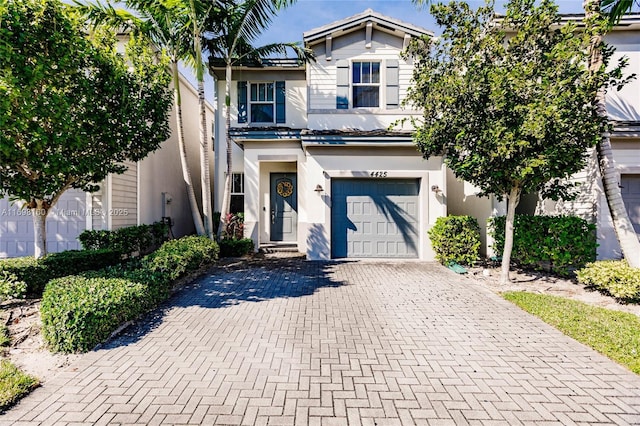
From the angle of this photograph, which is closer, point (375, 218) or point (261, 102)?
point (375, 218)

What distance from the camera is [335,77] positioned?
1020cm

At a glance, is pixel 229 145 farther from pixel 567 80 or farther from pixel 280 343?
pixel 567 80

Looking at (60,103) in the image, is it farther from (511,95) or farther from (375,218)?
(511,95)

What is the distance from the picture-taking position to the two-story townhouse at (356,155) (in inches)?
376

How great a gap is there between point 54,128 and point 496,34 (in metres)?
8.91

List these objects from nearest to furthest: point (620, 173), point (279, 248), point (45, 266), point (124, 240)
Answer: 1. point (45, 266)
2. point (620, 173)
3. point (124, 240)
4. point (279, 248)

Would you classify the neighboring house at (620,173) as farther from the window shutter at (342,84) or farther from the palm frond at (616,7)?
the window shutter at (342,84)

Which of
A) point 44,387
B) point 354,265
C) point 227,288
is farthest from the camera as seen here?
point 354,265

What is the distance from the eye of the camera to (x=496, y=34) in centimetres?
632

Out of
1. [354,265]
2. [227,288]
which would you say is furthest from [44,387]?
[354,265]

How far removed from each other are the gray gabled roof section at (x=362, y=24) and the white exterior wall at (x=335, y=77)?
302mm

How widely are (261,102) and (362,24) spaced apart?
4.96 m

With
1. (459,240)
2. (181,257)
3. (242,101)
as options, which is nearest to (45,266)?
(181,257)

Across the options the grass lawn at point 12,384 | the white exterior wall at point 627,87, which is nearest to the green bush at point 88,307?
the grass lawn at point 12,384
